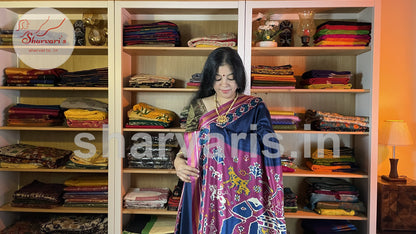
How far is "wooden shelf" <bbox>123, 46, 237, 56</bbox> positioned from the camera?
2.70 metres

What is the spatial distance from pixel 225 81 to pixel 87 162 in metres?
1.66

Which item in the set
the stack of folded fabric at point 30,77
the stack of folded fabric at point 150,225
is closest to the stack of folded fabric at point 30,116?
the stack of folded fabric at point 30,77

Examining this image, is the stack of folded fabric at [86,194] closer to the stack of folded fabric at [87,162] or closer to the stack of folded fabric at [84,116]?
the stack of folded fabric at [87,162]

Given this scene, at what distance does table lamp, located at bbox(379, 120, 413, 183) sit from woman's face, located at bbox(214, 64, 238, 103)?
63.7 inches

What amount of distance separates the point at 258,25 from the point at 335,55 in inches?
30.0

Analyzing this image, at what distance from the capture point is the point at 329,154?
9.18ft

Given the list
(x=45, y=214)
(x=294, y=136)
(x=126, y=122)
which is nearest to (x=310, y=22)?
(x=294, y=136)

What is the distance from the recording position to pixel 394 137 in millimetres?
2668

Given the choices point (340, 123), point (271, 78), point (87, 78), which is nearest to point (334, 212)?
point (340, 123)

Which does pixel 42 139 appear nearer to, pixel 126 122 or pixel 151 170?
pixel 126 122

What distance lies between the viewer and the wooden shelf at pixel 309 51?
264 centimetres

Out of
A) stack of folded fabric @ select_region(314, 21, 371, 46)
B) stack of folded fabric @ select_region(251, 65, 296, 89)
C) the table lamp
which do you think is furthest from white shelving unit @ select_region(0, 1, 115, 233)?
the table lamp

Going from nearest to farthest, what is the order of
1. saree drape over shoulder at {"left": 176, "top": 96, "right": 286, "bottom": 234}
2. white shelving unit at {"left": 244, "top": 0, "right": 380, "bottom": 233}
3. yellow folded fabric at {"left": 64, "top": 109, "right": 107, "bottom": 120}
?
1. saree drape over shoulder at {"left": 176, "top": 96, "right": 286, "bottom": 234}
2. white shelving unit at {"left": 244, "top": 0, "right": 380, "bottom": 233}
3. yellow folded fabric at {"left": 64, "top": 109, "right": 107, "bottom": 120}

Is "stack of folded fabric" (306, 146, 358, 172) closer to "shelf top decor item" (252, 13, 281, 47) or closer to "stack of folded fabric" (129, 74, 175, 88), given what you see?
"shelf top decor item" (252, 13, 281, 47)
